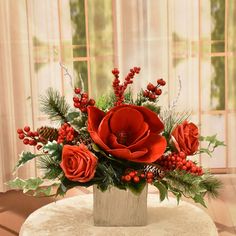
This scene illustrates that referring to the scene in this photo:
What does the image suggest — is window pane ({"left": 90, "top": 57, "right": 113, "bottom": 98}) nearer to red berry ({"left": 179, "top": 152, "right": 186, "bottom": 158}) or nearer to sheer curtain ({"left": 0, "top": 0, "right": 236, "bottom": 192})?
sheer curtain ({"left": 0, "top": 0, "right": 236, "bottom": 192})

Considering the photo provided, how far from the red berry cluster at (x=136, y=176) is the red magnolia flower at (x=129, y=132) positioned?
0.03 m

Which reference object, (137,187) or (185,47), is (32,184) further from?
(185,47)

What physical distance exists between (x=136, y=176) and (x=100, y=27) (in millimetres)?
2048

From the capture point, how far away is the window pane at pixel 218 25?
3.19m

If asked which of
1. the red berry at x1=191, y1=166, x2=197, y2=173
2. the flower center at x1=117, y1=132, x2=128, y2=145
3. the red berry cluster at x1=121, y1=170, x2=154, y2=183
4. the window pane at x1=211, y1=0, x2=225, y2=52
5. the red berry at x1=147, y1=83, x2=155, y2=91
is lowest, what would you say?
the red berry cluster at x1=121, y1=170, x2=154, y2=183

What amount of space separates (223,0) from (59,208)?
212 cm

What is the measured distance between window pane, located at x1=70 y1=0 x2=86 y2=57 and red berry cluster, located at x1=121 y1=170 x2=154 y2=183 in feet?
6.88

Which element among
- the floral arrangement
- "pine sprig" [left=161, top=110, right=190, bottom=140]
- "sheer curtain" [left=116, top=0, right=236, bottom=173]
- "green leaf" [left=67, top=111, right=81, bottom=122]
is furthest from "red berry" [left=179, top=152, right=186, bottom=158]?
"sheer curtain" [left=116, top=0, right=236, bottom=173]

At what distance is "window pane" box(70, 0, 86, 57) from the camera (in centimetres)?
320

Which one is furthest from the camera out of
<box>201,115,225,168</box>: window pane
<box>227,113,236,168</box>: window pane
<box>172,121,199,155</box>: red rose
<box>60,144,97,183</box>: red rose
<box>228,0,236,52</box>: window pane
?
<box>201,115,225,168</box>: window pane

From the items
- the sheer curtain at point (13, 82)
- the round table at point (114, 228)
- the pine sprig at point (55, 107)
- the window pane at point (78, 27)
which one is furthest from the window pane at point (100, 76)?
the pine sprig at point (55, 107)

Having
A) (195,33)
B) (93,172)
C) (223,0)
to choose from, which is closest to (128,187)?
(93,172)

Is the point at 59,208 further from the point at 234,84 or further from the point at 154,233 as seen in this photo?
the point at 234,84

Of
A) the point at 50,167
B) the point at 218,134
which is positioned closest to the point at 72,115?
the point at 50,167
